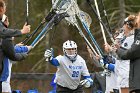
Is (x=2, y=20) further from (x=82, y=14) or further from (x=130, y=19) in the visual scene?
(x=82, y=14)

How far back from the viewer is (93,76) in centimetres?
1681

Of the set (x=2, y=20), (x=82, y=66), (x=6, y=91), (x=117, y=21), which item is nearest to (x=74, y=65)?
(x=82, y=66)

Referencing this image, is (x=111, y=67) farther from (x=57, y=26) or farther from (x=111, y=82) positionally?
(x=57, y=26)

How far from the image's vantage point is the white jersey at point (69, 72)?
1350cm

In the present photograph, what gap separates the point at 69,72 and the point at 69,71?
0.02 meters

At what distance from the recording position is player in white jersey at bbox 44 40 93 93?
13.5 m

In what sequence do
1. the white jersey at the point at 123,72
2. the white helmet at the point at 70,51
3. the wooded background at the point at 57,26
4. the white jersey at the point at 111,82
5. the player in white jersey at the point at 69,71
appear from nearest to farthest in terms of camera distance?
the white jersey at the point at 123,72 < the player in white jersey at the point at 69,71 < the white helmet at the point at 70,51 < the white jersey at the point at 111,82 < the wooded background at the point at 57,26

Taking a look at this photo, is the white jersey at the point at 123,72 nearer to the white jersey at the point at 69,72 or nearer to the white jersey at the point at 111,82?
the white jersey at the point at 69,72

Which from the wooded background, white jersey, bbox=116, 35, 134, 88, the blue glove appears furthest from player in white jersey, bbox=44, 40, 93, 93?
the wooded background

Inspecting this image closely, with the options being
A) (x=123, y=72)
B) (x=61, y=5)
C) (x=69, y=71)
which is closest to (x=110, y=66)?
(x=69, y=71)

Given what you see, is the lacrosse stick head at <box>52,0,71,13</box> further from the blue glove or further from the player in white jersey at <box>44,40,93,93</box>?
the blue glove

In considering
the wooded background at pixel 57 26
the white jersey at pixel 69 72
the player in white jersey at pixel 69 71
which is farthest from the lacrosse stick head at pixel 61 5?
the wooded background at pixel 57 26

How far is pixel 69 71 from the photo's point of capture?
1359cm

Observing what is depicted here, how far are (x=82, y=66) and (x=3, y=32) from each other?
14.0 feet
